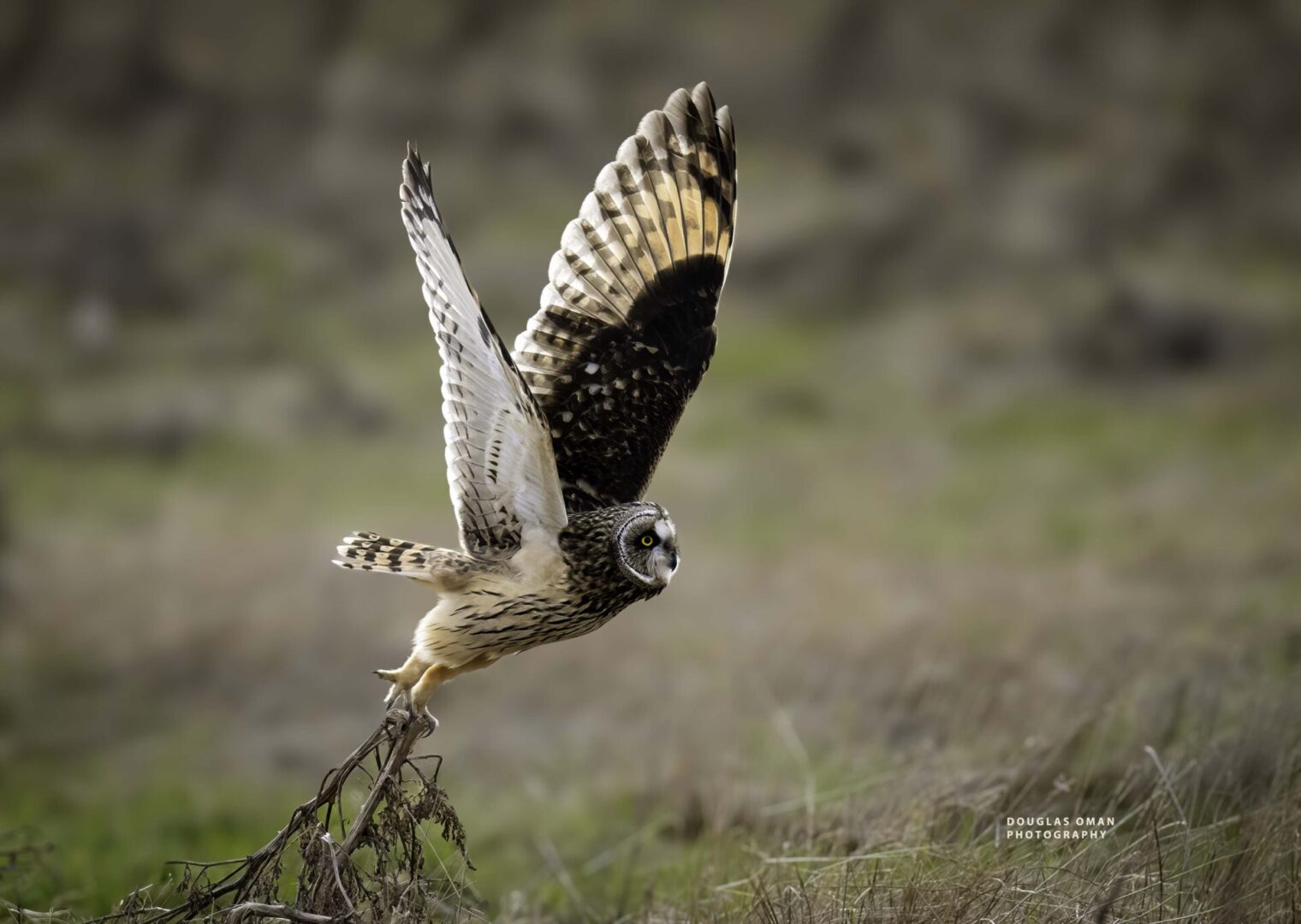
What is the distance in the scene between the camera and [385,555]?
132 inches

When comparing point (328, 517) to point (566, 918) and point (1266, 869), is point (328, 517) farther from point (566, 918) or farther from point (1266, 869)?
point (1266, 869)

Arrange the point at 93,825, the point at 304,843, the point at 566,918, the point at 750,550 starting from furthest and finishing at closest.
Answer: the point at 750,550 < the point at 93,825 < the point at 566,918 < the point at 304,843

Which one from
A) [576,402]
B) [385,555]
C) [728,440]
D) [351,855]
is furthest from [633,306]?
[728,440]

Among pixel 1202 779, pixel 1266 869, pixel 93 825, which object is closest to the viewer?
pixel 1266 869

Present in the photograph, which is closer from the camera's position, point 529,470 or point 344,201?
point 529,470

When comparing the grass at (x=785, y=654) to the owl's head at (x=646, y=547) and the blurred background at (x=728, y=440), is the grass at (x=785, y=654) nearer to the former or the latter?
the blurred background at (x=728, y=440)

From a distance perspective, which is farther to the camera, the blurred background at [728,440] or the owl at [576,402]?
the blurred background at [728,440]

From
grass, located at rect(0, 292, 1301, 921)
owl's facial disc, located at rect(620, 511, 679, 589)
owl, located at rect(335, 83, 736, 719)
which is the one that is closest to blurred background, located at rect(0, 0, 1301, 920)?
A: grass, located at rect(0, 292, 1301, 921)

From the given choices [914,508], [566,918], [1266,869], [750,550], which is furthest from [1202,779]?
[914,508]

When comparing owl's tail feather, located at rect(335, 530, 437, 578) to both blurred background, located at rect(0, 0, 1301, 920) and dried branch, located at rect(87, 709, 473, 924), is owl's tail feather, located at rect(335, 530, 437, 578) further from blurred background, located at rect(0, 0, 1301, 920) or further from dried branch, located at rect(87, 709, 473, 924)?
blurred background, located at rect(0, 0, 1301, 920)

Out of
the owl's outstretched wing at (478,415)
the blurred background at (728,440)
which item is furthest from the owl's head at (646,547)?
the blurred background at (728,440)

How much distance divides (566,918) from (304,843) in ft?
5.91

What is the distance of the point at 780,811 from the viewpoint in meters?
4.77

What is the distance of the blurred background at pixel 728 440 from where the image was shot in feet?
17.7
